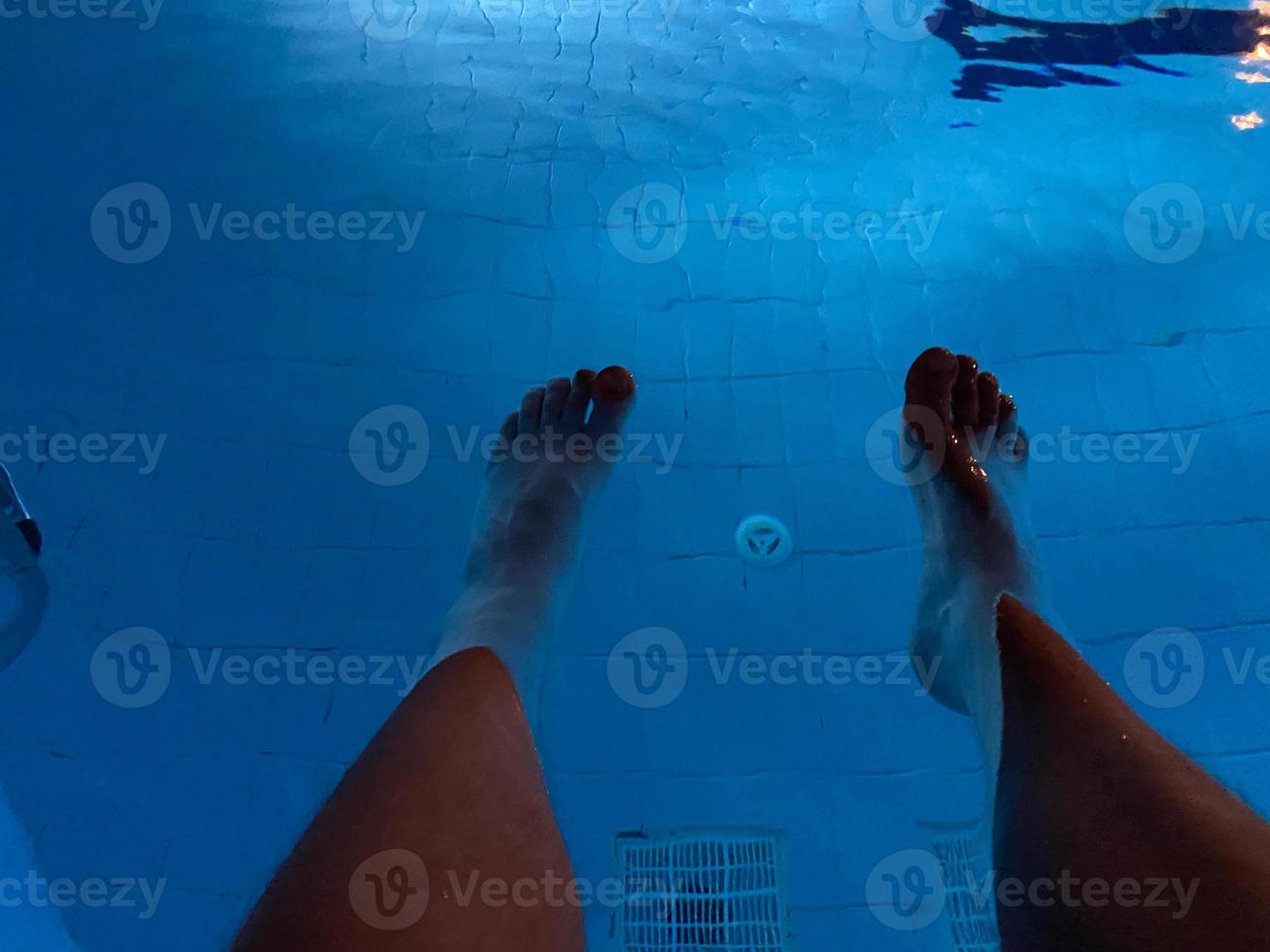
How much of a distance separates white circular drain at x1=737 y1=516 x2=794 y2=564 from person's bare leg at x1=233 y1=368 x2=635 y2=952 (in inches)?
27.0

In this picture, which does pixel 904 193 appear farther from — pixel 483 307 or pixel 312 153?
pixel 312 153

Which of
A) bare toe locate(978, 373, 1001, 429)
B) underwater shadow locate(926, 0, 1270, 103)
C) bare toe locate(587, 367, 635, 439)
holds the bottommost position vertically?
bare toe locate(587, 367, 635, 439)

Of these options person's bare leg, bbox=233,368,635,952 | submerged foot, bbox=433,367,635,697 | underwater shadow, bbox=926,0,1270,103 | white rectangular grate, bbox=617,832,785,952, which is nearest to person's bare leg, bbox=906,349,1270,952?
white rectangular grate, bbox=617,832,785,952

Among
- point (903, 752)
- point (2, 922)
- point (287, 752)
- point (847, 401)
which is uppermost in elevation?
point (847, 401)

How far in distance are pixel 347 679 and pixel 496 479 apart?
0.53 metres

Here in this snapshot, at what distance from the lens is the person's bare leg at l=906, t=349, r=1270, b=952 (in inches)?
37.8

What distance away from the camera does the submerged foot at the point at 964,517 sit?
166cm

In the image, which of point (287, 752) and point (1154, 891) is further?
point (287, 752)

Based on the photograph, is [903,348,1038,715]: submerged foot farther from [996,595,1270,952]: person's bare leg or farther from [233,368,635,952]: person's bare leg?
[233,368,635,952]: person's bare leg

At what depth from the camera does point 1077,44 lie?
3.08 m

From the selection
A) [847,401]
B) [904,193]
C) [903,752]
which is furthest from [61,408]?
[904,193]

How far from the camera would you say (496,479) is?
205 cm

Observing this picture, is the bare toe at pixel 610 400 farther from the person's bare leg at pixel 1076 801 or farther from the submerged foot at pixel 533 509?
the person's bare leg at pixel 1076 801

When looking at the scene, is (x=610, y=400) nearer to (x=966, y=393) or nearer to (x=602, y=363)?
(x=602, y=363)
